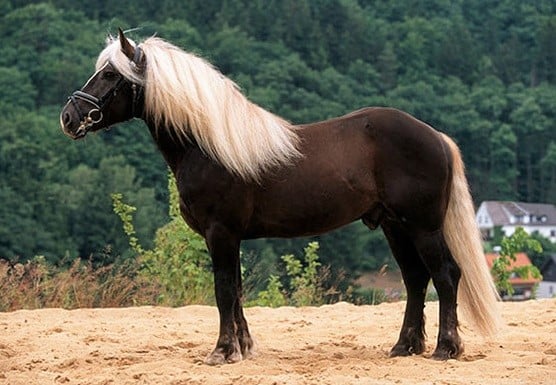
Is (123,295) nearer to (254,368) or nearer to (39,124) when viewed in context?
(254,368)

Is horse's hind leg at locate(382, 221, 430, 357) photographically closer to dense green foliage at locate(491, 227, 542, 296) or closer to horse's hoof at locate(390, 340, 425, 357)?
horse's hoof at locate(390, 340, 425, 357)

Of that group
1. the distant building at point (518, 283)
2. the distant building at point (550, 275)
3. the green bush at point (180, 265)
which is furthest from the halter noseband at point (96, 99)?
the distant building at point (550, 275)

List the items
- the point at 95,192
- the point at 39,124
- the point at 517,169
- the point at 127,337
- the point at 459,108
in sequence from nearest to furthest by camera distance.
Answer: the point at 127,337 → the point at 95,192 → the point at 39,124 → the point at 517,169 → the point at 459,108

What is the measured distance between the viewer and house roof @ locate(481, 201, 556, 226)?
178ft

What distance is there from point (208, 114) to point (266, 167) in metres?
0.48

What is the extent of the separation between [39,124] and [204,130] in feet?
183

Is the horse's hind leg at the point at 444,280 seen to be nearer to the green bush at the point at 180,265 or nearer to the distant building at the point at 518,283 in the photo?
the distant building at the point at 518,283

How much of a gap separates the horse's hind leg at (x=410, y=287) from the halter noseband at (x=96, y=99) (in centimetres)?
184

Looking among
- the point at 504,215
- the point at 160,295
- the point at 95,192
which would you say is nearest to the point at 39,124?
the point at 95,192

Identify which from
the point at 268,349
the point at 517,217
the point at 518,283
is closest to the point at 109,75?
the point at 268,349

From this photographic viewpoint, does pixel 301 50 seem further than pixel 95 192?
Yes

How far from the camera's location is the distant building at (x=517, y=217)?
5259 centimetres

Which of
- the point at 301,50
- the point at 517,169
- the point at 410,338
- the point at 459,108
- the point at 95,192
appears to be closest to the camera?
the point at 410,338

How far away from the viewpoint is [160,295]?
11.0 m
